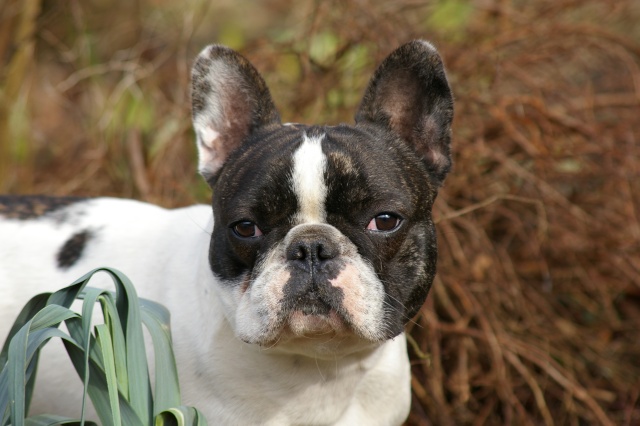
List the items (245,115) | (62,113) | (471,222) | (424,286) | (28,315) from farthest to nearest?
(62,113), (471,222), (245,115), (424,286), (28,315)

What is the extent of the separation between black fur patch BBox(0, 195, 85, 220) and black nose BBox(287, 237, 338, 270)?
1.24m

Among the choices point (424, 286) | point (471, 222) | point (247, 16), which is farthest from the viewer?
point (247, 16)

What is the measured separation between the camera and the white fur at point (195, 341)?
265 cm

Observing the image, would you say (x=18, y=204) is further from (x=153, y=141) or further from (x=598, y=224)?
(x=598, y=224)

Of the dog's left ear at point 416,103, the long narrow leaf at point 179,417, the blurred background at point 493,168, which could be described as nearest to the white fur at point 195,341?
the long narrow leaf at point 179,417

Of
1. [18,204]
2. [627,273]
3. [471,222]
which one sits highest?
[18,204]

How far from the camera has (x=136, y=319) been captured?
7.73 feet

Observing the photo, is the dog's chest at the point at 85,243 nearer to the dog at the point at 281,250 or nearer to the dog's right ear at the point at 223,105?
the dog at the point at 281,250

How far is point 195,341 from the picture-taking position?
108 inches

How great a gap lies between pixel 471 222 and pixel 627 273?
0.75m

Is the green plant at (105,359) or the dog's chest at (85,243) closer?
the green plant at (105,359)

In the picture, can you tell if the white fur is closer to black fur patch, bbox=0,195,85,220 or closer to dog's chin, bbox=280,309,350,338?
black fur patch, bbox=0,195,85,220

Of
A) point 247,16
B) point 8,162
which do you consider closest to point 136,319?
point 8,162

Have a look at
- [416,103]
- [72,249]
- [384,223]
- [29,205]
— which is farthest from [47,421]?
[416,103]
